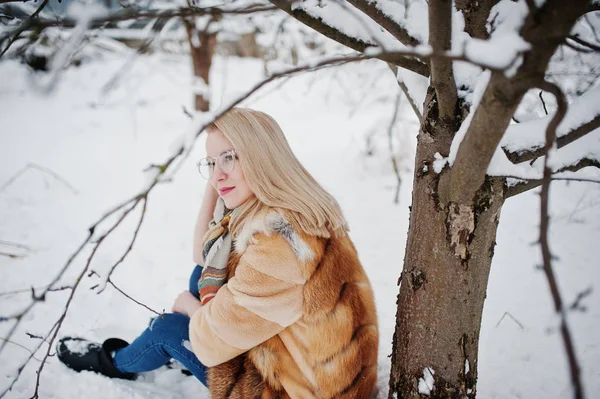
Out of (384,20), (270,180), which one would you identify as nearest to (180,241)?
(270,180)

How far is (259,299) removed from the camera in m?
1.33

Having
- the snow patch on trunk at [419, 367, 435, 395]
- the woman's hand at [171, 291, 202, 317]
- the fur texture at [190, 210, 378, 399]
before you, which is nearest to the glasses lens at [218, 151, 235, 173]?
the fur texture at [190, 210, 378, 399]

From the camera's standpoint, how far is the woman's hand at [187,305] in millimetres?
1779

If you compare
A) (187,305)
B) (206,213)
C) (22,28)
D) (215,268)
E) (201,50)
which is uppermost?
(201,50)

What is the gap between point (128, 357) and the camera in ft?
6.13

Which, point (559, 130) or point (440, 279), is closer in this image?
point (559, 130)

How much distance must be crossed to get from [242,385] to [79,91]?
8.92 meters

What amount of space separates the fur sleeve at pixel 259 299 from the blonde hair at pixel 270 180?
0.51ft

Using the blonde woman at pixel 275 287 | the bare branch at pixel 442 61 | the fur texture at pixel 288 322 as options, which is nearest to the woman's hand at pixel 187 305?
the blonde woman at pixel 275 287

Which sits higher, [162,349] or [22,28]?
[22,28]

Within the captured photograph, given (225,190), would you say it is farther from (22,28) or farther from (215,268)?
(22,28)

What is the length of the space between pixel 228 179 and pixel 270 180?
18 cm

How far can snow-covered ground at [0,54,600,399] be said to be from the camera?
1.94 metres

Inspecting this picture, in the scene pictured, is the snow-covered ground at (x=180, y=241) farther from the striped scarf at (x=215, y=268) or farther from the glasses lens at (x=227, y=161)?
the striped scarf at (x=215, y=268)
